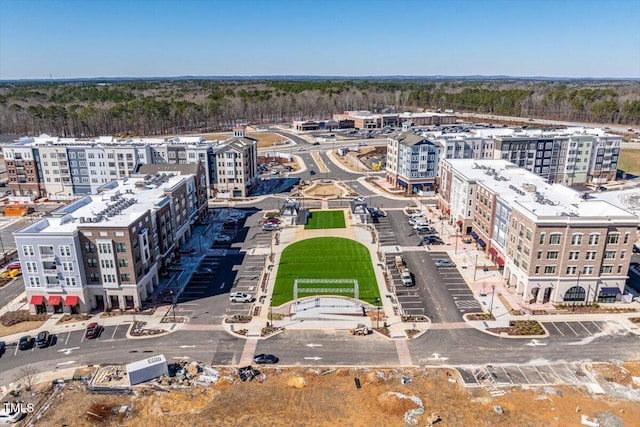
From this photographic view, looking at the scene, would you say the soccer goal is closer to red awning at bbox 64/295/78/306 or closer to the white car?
the white car

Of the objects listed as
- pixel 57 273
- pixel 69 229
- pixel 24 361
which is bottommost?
pixel 24 361

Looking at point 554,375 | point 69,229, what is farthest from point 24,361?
point 554,375

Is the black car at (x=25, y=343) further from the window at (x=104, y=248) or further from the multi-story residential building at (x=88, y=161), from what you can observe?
the multi-story residential building at (x=88, y=161)

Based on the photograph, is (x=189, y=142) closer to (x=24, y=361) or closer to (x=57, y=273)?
(x=57, y=273)

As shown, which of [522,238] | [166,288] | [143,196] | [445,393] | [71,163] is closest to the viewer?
[445,393]

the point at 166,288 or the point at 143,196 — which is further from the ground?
the point at 143,196

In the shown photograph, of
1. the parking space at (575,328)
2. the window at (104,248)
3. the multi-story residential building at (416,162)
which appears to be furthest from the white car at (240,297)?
the multi-story residential building at (416,162)

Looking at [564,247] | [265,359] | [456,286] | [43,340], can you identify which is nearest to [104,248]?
[43,340]

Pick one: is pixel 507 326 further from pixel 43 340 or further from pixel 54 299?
pixel 54 299
